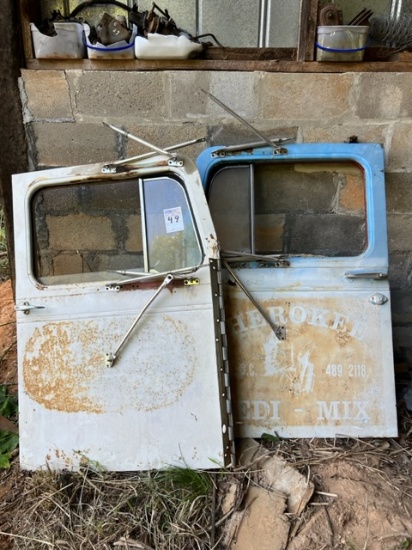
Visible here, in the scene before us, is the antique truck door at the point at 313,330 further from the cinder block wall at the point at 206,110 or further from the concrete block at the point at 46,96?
the concrete block at the point at 46,96

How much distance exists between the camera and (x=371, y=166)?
206 centimetres

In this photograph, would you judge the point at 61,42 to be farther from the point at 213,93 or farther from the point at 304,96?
the point at 304,96

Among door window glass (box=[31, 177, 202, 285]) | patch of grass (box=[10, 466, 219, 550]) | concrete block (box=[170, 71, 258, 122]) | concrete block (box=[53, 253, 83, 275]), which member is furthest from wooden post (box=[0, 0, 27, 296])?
patch of grass (box=[10, 466, 219, 550])

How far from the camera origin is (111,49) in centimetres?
212

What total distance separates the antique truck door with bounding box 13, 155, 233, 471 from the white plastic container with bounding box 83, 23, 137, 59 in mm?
598

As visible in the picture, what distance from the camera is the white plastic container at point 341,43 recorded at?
2078mm

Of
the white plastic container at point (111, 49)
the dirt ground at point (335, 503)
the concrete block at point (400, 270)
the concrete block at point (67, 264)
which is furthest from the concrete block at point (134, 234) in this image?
the concrete block at point (400, 270)

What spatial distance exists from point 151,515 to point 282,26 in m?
2.21

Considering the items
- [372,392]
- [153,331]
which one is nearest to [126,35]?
[153,331]

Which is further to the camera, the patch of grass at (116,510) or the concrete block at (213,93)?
the concrete block at (213,93)

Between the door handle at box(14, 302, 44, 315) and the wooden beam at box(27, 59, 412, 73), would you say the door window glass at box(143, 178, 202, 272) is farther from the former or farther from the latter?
the wooden beam at box(27, 59, 412, 73)

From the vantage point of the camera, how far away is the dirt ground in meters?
1.62

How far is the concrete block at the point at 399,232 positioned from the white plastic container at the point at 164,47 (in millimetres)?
1246

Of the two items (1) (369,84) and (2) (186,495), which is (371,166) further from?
(2) (186,495)
